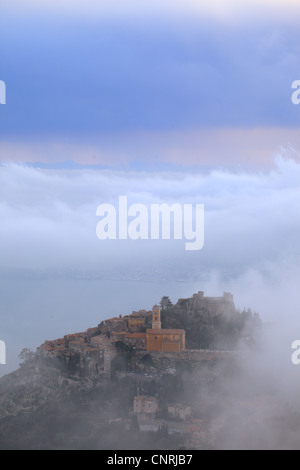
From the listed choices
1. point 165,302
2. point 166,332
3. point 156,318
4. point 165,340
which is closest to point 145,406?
point 165,340

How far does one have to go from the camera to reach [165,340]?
420 inches

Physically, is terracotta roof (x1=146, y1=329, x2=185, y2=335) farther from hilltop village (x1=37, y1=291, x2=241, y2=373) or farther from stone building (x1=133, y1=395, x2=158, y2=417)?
stone building (x1=133, y1=395, x2=158, y2=417)

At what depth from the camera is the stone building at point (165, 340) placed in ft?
34.9

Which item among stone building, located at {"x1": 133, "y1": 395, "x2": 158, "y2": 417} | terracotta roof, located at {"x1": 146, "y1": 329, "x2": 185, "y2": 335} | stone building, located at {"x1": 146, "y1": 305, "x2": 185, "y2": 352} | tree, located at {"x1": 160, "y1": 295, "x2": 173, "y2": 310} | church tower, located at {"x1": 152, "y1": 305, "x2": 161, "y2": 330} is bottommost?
stone building, located at {"x1": 133, "y1": 395, "x2": 158, "y2": 417}

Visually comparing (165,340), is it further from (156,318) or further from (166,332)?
(156,318)

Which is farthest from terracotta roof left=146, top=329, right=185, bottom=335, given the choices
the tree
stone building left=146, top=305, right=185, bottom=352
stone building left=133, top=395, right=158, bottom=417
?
stone building left=133, top=395, right=158, bottom=417

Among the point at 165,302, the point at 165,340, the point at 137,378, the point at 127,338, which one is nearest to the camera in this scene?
the point at 137,378

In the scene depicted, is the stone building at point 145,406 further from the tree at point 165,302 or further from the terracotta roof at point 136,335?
the tree at point 165,302

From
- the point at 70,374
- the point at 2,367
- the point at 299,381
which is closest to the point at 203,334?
the point at 299,381

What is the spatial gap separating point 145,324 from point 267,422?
3430mm

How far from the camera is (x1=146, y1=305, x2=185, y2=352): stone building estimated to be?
10625 mm

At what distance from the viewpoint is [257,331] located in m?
11.0

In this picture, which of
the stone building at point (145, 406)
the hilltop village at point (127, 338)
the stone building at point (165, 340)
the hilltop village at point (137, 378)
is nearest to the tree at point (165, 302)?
the hilltop village at point (137, 378)

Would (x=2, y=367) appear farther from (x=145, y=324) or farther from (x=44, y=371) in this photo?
(x=145, y=324)
